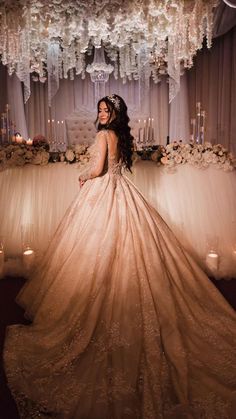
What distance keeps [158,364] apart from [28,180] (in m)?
2.24

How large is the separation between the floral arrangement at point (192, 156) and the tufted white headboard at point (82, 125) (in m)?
3.83

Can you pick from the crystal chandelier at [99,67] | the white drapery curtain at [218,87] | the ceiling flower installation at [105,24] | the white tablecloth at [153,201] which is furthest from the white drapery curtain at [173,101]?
the white tablecloth at [153,201]

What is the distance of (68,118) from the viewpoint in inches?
285

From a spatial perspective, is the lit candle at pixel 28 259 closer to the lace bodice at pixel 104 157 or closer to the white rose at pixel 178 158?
the lace bodice at pixel 104 157

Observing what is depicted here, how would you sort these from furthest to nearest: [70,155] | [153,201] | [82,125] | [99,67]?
[82,125]
[99,67]
[153,201]
[70,155]

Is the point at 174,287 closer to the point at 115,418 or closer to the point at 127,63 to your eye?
the point at 115,418

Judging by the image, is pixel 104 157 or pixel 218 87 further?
pixel 218 87

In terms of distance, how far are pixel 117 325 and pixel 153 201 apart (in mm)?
1742

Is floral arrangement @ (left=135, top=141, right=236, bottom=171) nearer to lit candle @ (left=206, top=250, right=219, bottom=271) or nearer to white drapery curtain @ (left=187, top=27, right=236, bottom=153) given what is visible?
lit candle @ (left=206, top=250, right=219, bottom=271)

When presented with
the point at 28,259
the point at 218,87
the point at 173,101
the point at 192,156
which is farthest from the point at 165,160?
the point at 173,101

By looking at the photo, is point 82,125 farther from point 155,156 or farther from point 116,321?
point 116,321

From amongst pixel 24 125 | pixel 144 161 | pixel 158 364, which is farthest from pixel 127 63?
pixel 158 364

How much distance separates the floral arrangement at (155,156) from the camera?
3.38m

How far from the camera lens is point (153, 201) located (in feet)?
11.4
